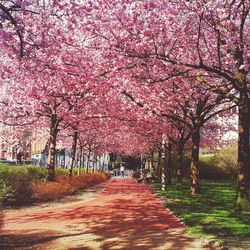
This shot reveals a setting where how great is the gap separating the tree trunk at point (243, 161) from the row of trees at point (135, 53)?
1.4 inches

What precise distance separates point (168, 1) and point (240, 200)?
723 cm

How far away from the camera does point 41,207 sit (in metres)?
17.0

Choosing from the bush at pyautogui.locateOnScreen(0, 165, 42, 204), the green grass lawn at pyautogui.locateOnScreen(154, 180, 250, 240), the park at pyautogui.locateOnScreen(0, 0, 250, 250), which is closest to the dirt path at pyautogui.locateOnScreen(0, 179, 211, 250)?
the park at pyautogui.locateOnScreen(0, 0, 250, 250)

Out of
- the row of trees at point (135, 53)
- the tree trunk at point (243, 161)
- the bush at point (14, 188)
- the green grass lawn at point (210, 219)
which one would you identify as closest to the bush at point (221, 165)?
the row of trees at point (135, 53)

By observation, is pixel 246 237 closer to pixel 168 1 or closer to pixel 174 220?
pixel 174 220

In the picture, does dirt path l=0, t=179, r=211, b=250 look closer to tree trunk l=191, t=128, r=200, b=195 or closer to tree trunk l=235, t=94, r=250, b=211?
tree trunk l=235, t=94, r=250, b=211

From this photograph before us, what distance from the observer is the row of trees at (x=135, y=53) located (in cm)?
1169

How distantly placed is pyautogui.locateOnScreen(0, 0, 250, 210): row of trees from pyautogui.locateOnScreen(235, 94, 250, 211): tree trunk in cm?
3

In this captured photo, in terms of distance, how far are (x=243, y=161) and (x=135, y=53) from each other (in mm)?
5534

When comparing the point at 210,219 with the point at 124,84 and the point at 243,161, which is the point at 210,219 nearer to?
the point at 243,161

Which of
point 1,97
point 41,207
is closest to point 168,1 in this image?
point 41,207

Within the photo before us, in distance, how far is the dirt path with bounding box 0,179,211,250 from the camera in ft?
31.2

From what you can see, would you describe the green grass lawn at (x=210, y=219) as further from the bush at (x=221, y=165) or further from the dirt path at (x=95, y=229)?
the bush at (x=221, y=165)

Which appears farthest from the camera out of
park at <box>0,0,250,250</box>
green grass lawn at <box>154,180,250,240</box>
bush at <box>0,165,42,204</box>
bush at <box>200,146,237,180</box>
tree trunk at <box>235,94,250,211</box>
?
bush at <box>200,146,237,180</box>
